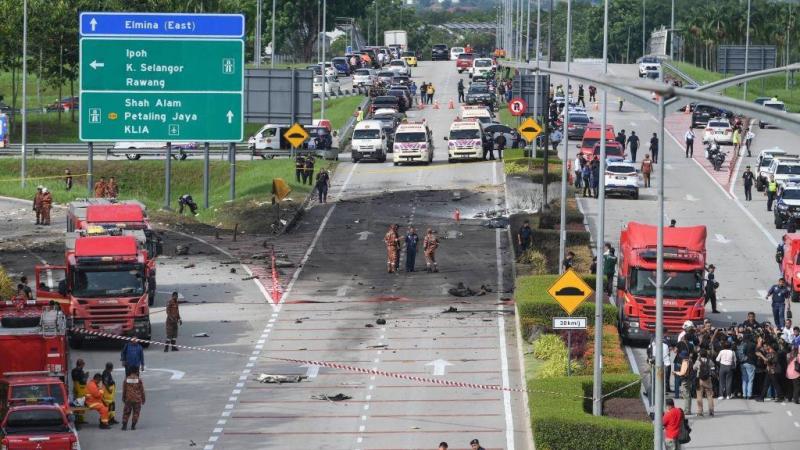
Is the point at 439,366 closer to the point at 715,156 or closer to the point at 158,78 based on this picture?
the point at 158,78

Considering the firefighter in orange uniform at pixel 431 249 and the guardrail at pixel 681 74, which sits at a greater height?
the guardrail at pixel 681 74

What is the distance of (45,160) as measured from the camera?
290 ft

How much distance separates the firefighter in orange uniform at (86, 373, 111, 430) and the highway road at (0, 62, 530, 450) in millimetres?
360

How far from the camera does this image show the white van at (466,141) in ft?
276

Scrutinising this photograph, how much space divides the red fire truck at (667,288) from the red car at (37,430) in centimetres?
1719

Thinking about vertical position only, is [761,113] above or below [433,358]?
above

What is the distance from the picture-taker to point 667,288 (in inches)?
1736

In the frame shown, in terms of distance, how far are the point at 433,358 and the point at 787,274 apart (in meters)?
14.3

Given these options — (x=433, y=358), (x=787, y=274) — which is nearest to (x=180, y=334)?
(x=433, y=358)

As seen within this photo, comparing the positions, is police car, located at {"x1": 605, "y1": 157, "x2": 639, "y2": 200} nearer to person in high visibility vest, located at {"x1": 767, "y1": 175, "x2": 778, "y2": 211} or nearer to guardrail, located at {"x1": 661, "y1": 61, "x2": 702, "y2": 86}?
person in high visibility vest, located at {"x1": 767, "y1": 175, "x2": 778, "y2": 211}

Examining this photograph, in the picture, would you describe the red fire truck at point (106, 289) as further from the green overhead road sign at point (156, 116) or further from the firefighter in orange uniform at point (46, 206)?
the firefighter in orange uniform at point (46, 206)

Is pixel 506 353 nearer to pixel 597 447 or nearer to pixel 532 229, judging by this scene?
pixel 597 447

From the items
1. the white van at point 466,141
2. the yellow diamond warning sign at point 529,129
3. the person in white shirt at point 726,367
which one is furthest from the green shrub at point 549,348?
the white van at point 466,141

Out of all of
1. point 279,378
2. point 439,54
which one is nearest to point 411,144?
point 279,378
